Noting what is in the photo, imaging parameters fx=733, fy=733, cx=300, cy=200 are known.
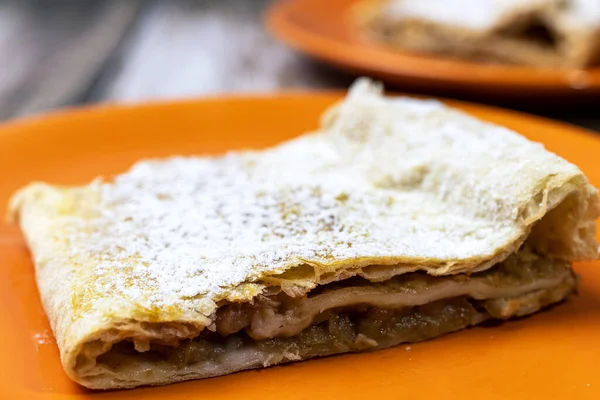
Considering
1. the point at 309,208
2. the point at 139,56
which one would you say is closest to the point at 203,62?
the point at 139,56

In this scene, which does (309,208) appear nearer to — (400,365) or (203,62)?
(400,365)

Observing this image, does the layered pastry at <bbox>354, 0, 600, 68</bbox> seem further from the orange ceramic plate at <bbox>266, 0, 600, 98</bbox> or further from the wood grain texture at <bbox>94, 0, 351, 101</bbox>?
the wood grain texture at <bbox>94, 0, 351, 101</bbox>

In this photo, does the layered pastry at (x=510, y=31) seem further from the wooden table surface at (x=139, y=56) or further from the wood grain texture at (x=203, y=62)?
the wood grain texture at (x=203, y=62)

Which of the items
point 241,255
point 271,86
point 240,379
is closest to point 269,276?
point 241,255

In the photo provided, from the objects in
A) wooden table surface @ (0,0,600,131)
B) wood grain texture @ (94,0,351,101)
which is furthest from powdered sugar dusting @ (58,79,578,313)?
wood grain texture @ (94,0,351,101)

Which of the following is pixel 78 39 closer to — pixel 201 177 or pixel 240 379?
pixel 201 177

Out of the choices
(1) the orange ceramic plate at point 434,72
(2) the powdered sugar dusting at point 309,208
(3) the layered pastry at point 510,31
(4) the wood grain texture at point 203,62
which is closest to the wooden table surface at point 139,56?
(4) the wood grain texture at point 203,62
